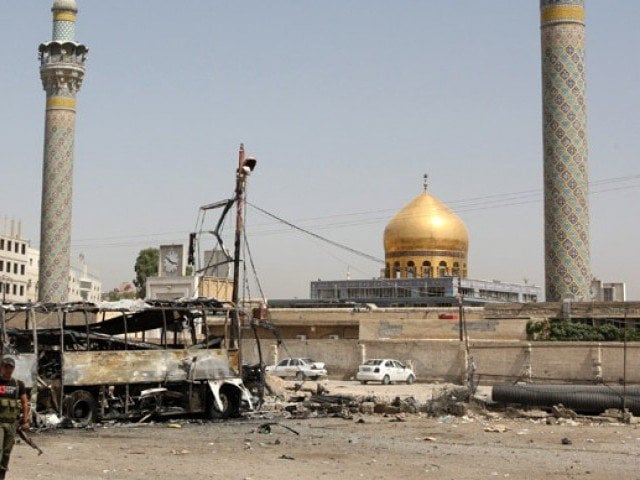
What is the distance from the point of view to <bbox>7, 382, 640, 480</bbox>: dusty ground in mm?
12766

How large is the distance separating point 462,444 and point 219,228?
12544mm

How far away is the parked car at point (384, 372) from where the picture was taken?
34312 mm

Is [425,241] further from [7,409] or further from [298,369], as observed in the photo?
[7,409]

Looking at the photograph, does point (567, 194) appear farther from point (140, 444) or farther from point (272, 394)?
point (140, 444)

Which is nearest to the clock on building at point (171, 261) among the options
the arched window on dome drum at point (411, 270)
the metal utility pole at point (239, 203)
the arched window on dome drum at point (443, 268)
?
the arched window on dome drum at point (411, 270)

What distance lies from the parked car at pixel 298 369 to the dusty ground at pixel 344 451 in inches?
629

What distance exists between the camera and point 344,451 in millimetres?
14938

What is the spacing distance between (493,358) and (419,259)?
32.7 meters

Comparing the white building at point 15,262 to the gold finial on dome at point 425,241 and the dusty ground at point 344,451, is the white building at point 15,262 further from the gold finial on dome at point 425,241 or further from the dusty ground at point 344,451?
the dusty ground at point 344,451

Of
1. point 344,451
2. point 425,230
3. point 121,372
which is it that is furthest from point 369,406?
point 425,230

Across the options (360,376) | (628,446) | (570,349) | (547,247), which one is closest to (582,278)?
(547,247)

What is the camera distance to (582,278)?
38969 millimetres

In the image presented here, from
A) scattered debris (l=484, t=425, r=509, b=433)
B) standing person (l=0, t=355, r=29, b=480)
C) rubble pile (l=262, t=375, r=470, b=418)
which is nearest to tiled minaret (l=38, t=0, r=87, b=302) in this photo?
rubble pile (l=262, t=375, r=470, b=418)

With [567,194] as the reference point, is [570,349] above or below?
below
